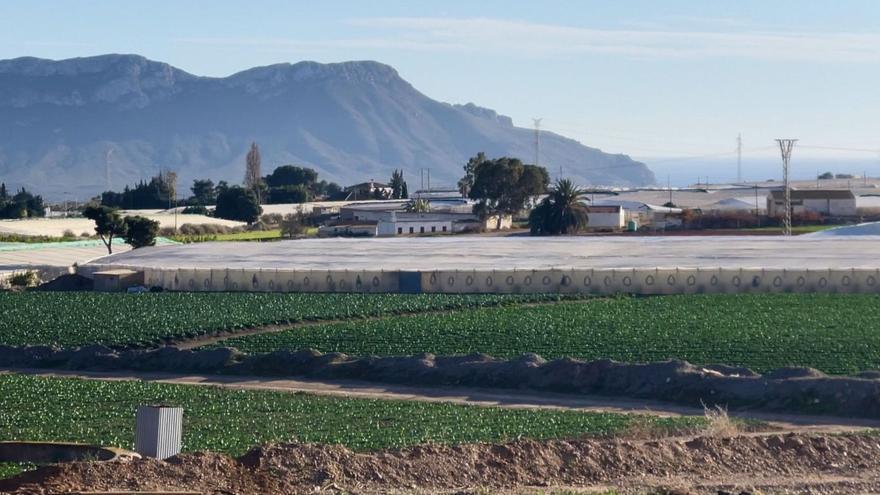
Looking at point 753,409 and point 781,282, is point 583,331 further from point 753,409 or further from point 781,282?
point 781,282

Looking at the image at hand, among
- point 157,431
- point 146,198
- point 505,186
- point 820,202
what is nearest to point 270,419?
point 157,431

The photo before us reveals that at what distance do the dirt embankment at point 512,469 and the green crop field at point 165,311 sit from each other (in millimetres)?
22263

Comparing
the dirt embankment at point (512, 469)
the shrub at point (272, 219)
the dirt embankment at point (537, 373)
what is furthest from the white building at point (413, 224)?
the dirt embankment at point (512, 469)

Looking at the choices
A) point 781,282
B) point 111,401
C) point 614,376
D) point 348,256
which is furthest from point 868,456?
point 348,256

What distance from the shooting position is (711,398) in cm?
2889

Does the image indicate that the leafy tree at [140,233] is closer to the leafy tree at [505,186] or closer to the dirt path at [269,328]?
the leafy tree at [505,186]

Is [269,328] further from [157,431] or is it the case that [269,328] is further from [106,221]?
[106,221]

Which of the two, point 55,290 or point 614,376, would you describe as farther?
point 55,290

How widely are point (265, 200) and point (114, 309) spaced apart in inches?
3795

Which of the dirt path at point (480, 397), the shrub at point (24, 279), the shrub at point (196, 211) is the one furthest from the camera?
the shrub at point (196, 211)

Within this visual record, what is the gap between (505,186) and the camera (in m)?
107

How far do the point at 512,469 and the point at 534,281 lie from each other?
3641cm

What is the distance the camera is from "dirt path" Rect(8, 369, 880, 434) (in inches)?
1059

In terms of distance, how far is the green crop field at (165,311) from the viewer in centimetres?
4222
